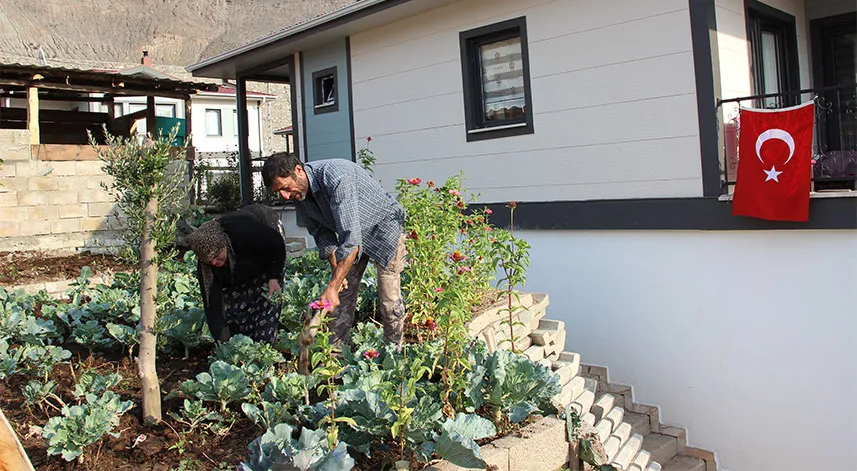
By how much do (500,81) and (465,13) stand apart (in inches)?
38.2

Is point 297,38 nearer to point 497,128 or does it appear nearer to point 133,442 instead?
point 497,128

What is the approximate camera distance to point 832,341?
19.4 feet

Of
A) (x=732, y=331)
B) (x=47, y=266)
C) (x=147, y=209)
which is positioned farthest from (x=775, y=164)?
(x=47, y=266)

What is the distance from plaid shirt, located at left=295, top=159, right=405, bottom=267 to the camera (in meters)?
4.14

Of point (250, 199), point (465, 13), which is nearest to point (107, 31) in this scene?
point (250, 199)

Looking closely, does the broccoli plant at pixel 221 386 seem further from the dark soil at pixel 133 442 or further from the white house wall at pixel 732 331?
the white house wall at pixel 732 331

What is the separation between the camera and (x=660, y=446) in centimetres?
645

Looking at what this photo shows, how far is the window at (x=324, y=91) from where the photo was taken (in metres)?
10.6

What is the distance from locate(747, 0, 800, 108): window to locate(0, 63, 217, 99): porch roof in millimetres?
8987

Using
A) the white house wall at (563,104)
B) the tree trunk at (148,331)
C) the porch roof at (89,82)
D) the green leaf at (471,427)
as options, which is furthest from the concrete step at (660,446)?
the porch roof at (89,82)

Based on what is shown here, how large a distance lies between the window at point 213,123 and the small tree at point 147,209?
96.3 ft

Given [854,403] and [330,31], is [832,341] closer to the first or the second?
[854,403]

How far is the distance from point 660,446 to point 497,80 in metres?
4.42

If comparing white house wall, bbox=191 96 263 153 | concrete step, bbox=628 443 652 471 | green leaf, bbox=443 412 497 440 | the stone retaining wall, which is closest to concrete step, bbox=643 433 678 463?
concrete step, bbox=628 443 652 471
